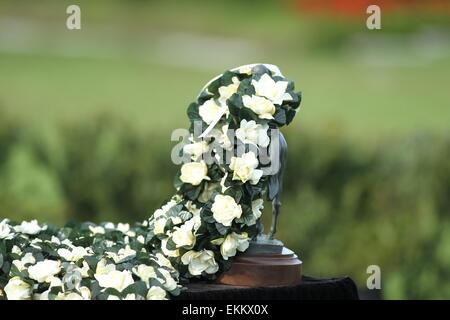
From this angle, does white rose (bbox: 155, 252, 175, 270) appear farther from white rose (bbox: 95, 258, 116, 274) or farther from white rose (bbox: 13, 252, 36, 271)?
white rose (bbox: 13, 252, 36, 271)

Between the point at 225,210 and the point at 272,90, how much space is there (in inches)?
18.7

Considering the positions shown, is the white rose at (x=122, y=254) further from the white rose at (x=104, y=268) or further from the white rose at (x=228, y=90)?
the white rose at (x=228, y=90)

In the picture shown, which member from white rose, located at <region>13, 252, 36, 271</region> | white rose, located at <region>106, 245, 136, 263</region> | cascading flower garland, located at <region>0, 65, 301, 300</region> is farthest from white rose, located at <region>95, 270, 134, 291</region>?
white rose, located at <region>13, 252, 36, 271</region>

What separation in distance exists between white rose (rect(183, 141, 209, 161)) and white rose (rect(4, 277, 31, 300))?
0.82m

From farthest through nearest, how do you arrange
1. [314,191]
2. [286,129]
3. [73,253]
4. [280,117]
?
[286,129]
[314,191]
[280,117]
[73,253]

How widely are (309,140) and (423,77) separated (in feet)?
5.51

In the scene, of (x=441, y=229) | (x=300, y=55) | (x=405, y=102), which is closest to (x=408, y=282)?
(x=441, y=229)

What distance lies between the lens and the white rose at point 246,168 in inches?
124

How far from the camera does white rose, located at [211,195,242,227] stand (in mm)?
3131

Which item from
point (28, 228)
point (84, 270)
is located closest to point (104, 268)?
point (84, 270)

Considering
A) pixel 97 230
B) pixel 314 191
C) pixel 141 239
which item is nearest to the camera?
pixel 141 239

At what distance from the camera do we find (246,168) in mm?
3154

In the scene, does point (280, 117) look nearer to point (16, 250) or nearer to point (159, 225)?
point (159, 225)

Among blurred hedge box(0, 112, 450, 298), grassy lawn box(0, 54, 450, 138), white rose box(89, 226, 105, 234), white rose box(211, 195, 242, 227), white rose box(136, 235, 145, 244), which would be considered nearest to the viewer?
white rose box(211, 195, 242, 227)
